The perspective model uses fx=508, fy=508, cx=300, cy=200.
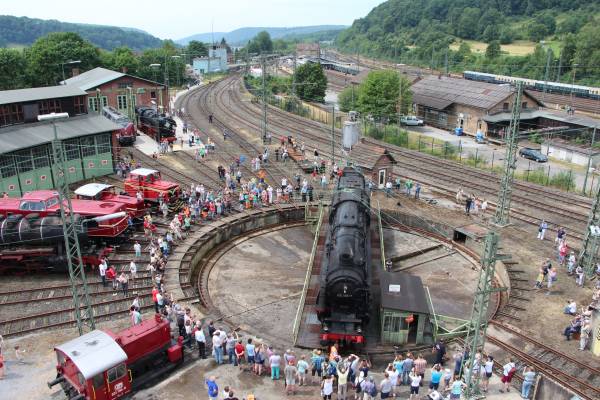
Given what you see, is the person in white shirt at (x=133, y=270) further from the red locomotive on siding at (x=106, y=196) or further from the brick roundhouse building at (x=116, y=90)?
the brick roundhouse building at (x=116, y=90)

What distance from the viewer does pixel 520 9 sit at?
171 m

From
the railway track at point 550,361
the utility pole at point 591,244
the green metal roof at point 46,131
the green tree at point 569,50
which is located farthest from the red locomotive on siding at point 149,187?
the green tree at point 569,50

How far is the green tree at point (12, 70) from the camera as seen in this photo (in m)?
75.9

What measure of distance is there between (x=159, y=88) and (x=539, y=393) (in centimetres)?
5902

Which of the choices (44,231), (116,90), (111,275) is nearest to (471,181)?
(111,275)

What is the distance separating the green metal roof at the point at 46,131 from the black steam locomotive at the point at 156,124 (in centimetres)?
910

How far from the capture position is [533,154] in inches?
2116

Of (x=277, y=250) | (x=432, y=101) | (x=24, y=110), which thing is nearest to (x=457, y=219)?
(x=277, y=250)

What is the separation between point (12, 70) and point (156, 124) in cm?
3933

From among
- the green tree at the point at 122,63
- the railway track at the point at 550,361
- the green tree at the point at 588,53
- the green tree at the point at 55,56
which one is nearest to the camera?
the railway track at the point at 550,361

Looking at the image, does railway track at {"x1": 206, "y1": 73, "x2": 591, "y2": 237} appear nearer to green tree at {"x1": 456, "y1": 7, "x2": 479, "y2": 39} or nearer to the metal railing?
the metal railing

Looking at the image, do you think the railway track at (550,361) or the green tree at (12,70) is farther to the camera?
the green tree at (12,70)

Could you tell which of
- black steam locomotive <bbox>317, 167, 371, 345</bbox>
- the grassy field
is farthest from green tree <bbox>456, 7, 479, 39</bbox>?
black steam locomotive <bbox>317, 167, 371, 345</bbox>

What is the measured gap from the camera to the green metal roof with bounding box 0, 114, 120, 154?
Result: 36094 millimetres
